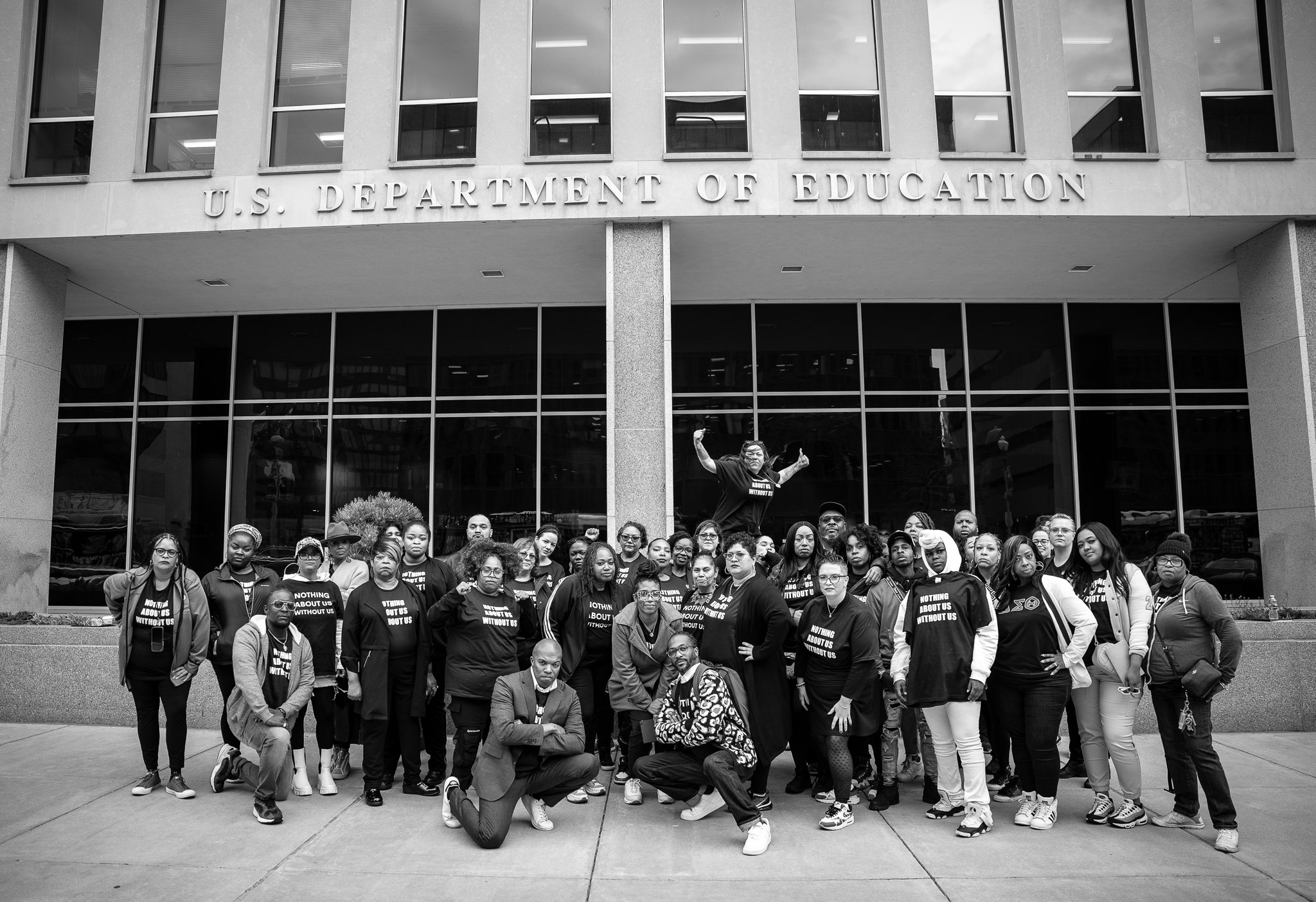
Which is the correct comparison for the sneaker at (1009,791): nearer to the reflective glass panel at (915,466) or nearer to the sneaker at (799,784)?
the sneaker at (799,784)

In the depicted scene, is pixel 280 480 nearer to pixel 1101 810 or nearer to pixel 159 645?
pixel 159 645

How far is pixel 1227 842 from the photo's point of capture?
5312mm

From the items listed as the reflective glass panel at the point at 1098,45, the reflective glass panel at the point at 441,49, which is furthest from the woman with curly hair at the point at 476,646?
the reflective glass panel at the point at 1098,45

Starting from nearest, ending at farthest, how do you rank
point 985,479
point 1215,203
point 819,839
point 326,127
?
point 819,839
point 1215,203
point 326,127
point 985,479

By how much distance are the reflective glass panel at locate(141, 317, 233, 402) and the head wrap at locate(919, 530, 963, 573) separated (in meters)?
12.8

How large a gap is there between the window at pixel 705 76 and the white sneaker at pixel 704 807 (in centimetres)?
810

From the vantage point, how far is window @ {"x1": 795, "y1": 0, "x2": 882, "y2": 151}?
37.5ft

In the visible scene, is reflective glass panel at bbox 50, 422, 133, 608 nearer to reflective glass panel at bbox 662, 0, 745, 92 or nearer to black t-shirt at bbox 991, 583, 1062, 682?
reflective glass panel at bbox 662, 0, 745, 92

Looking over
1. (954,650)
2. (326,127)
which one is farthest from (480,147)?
(954,650)

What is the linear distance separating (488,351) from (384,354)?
5.78 feet

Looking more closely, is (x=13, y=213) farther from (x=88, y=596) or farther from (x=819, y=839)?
(x=819, y=839)

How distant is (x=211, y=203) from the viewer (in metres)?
11.1

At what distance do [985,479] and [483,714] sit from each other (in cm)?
1036

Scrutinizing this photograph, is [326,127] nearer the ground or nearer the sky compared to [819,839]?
nearer the sky
